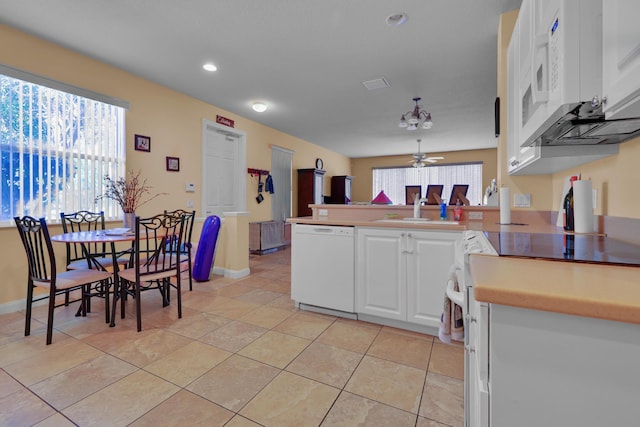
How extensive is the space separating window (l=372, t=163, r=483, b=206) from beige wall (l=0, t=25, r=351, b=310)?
5.05 metres

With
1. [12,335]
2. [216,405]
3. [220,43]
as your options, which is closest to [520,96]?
[216,405]

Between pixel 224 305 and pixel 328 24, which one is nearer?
pixel 328 24

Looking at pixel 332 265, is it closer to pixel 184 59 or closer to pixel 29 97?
pixel 184 59

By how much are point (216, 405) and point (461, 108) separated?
16.5 ft

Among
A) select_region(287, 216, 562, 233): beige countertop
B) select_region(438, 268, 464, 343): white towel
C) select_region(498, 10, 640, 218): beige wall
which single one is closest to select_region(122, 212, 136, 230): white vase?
select_region(287, 216, 562, 233): beige countertop

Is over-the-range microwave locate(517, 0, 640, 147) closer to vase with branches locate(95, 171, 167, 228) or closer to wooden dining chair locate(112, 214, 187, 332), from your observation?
wooden dining chair locate(112, 214, 187, 332)

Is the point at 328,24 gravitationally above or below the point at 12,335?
above

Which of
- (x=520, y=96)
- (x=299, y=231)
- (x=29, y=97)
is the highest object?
(x=29, y=97)

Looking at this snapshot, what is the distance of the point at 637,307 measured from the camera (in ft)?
1.63

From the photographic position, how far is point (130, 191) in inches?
126

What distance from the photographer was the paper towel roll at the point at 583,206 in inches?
59.5

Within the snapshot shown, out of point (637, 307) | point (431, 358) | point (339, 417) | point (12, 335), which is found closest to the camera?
point (637, 307)

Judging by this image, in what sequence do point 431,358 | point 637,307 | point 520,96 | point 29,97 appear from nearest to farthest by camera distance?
point 637,307, point 520,96, point 431,358, point 29,97

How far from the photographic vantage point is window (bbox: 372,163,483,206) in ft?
26.6
